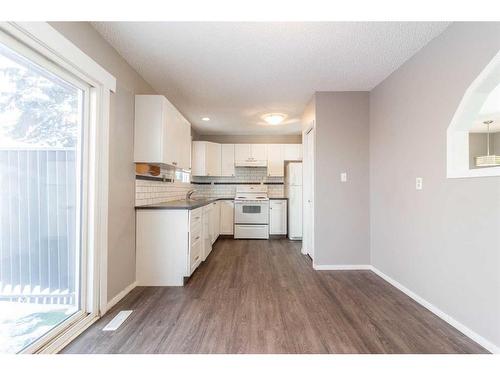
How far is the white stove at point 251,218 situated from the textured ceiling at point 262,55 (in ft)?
7.26

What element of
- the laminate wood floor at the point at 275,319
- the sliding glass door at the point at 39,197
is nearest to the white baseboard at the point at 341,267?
the laminate wood floor at the point at 275,319

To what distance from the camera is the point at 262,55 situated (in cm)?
224

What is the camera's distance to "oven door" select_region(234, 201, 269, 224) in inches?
194

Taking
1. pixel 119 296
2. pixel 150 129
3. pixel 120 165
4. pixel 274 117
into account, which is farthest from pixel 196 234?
pixel 274 117

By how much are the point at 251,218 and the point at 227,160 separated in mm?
1431

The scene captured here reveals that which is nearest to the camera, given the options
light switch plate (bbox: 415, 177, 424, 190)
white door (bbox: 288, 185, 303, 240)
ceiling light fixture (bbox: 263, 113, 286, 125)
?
light switch plate (bbox: 415, 177, 424, 190)

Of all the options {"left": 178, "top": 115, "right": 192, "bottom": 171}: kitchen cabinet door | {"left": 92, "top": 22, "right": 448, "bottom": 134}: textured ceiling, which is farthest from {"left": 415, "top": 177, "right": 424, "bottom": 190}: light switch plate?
{"left": 178, "top": 115, "right": 192, "bottom": 171}: kitchen cabinet door

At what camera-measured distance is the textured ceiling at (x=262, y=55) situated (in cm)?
188

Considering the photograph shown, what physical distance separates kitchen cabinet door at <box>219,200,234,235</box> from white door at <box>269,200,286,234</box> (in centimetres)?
85

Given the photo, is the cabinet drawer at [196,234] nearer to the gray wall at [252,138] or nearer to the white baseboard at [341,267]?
the white baseboard at [341,267]

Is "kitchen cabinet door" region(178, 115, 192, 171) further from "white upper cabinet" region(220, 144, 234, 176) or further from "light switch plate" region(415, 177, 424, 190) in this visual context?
"light switch plate" region(415, 177, 424, 190)

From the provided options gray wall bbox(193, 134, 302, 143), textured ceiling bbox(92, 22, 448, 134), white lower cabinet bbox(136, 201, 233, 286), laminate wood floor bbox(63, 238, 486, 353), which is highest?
textured ceiling bbox(92, 22, 448, 134)

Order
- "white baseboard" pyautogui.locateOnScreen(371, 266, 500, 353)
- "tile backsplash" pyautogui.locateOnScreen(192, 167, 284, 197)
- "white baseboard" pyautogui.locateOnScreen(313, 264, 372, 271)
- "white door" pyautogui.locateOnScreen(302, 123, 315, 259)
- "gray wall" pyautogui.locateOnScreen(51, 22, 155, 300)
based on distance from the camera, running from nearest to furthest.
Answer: "white baseboard" pyautogui.locateOnScreen(371, 266, 500, 353), "gray wall" pyautogui.locateOnScreen(51, 22, 155, 300), "white baseboard" pyautogui.locateOnScreen(313, 264, 372, 271), "white door" pyautogui.locateOnScreen(302, 123, 315, 259), "tile backsplash" pyautogui.locateOnScreen(192, 167, 284, 197)
